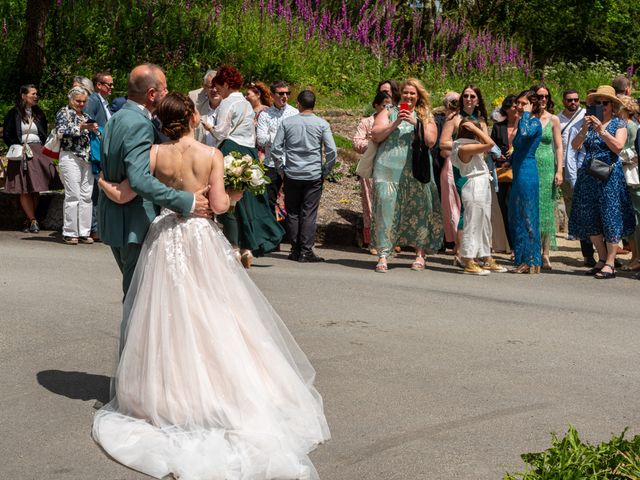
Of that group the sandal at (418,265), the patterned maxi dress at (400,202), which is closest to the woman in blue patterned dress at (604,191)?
the patterned maxi dress at (400,202)

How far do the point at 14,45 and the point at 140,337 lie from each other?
49.8ft

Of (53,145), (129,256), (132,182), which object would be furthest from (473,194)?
(132,182)

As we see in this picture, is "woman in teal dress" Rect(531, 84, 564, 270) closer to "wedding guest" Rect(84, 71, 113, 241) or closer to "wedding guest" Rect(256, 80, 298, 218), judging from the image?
"wedding guest" Rect(256, 80, 298, 218)

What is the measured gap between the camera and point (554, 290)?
454 inches

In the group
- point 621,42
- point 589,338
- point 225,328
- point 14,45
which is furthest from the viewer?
point 621,42

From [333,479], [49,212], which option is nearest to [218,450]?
[333,479]

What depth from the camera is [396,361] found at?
313 inches

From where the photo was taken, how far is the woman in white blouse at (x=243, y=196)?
1205cm

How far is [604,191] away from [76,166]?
20.1 ft

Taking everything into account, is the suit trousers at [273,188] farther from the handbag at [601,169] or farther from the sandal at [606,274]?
the sandal at [606,274]

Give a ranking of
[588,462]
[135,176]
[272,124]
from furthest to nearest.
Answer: [272,124] → [135,176] → [588,462]

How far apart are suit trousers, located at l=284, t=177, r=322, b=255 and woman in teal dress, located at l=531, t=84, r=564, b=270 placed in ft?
8.40

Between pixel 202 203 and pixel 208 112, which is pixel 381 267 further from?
pixel 202 203

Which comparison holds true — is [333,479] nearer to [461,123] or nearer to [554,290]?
[554,290]
